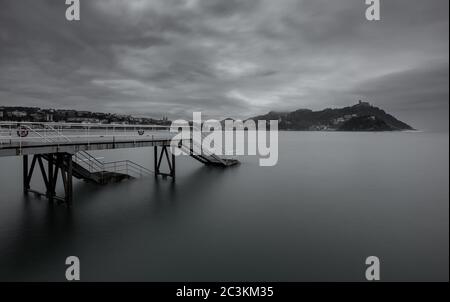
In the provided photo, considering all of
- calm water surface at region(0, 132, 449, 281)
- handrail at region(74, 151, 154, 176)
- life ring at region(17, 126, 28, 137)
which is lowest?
calm water surface at region(0, 132, 449, 281)

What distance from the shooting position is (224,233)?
42.9ft

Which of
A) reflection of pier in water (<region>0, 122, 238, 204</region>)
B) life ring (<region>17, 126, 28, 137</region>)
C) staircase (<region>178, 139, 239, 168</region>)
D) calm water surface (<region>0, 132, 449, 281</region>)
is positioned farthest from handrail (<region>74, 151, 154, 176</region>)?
staircase (<region>178, 139, 239, 168</region>)

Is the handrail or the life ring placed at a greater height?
the life ring

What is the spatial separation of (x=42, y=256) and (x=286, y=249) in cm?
999

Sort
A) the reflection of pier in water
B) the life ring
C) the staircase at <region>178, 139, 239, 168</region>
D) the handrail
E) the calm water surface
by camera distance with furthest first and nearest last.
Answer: the staircase at <region>178, 139, 239, 168</region> → the handrail → the reflection of pier in water → the life ring → the calm water surface

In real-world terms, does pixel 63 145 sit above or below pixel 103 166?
above

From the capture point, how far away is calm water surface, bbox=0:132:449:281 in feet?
31.2

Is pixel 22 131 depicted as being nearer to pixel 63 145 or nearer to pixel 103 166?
pixel 63 145

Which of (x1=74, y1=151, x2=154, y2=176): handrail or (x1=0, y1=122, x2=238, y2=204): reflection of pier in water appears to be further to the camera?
(x1=74, y1=151, x2=154, y2=176): handrail

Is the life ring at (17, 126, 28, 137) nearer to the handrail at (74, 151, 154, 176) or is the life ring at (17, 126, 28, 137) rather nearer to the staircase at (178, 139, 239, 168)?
the handrail at (74, 151, 154, 176)

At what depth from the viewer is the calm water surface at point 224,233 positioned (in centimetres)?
951

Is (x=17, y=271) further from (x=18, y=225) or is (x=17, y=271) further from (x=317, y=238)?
(x=317, y=238)

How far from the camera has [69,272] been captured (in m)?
9.15

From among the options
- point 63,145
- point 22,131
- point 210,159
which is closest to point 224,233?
point 63,145
